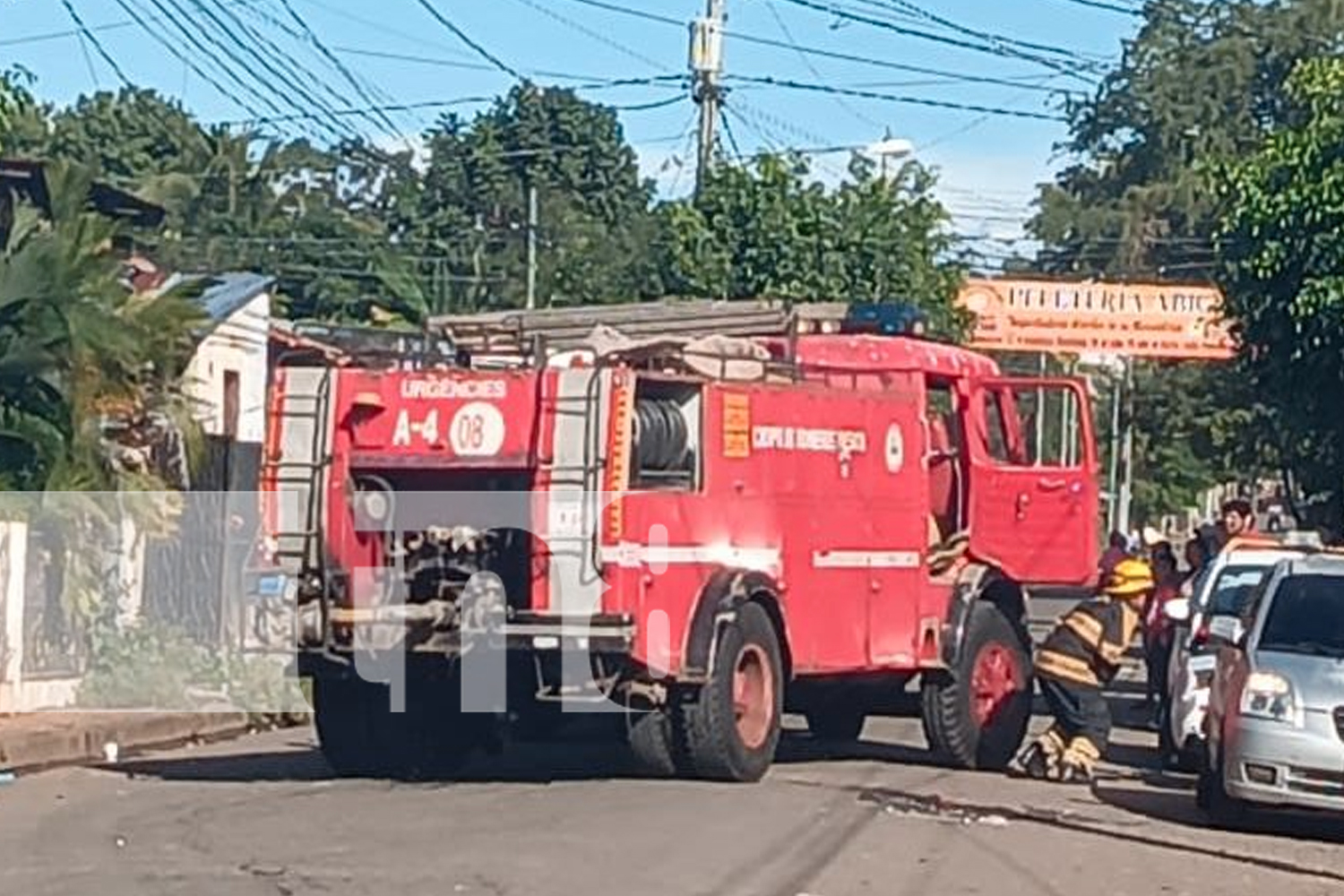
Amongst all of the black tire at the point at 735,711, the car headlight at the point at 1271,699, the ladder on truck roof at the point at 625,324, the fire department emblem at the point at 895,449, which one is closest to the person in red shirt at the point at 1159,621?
the fire department emblem at the point at 895,449

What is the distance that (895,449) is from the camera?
732 inches

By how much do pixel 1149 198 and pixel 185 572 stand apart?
161ft

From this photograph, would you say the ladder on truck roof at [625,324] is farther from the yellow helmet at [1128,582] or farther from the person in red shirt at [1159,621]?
the person in red shirt at [1159,621]

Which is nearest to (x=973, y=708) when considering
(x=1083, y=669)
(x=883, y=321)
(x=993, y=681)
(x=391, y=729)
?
(x=993, y=681)

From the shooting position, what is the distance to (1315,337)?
25703 millimetres

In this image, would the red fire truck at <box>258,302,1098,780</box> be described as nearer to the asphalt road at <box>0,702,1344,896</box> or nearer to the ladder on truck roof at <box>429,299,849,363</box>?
the ladder on truck roof at <box>429,299,849,363</box>

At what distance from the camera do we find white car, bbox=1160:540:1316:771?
19578 millimetres

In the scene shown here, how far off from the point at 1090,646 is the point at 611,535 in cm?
437

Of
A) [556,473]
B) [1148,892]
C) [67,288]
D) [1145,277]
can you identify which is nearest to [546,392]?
[556,473]

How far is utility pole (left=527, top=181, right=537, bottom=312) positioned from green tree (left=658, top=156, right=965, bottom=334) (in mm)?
5158

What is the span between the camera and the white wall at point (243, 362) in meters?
33.5

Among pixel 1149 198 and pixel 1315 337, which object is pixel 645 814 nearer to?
pixel 1315 337

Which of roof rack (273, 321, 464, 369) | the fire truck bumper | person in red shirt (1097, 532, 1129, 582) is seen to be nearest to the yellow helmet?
person in red shirt (1097, 532, 1129, 582)

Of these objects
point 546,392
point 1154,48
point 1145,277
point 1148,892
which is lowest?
point 1148,892
